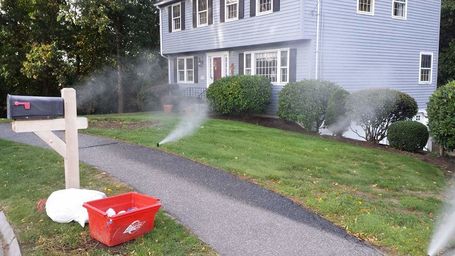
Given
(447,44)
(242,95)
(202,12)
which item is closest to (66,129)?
(242,95)

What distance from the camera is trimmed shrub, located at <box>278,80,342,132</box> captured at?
13664mm

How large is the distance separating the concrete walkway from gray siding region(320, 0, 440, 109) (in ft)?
31.8

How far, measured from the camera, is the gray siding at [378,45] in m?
15.9

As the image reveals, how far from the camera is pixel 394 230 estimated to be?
16.0 feet

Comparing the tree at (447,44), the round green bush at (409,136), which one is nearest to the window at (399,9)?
the round green bush at (409,136)

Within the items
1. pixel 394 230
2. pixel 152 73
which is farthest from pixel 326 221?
pixel 152 73

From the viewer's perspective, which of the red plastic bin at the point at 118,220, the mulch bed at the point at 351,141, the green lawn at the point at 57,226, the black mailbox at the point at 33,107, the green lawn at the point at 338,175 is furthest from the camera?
the mulch bed at the point at 351,141

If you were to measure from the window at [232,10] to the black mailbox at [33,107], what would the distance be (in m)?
13.7

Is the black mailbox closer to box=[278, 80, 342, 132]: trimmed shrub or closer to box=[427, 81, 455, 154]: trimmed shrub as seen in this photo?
box=[427, 81, 455, 154]: trimmed shrub

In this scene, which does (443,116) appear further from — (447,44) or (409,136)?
(447,44)

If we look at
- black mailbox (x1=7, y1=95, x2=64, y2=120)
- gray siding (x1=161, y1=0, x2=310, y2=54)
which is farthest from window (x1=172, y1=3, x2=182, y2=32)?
black mailbox (x1=7, y1=95, x2=64, y2=120)

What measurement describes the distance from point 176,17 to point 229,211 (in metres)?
Result: 18.4

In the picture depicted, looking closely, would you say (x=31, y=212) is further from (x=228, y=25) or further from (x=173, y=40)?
(x=173, y=40)

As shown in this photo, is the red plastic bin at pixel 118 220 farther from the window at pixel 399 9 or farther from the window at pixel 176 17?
the window at pixel 176 17
